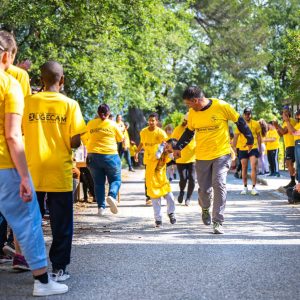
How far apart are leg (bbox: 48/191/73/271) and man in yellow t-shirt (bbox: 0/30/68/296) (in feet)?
1.87

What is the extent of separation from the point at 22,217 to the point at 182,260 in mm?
2167

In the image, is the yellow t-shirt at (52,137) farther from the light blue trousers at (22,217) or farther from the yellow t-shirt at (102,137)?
the yellow t-shirt at (102,137)

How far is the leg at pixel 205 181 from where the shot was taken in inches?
365

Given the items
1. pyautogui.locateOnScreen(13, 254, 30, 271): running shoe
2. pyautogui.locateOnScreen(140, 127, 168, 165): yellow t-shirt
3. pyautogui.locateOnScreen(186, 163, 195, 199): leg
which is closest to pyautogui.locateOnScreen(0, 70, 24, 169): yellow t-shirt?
pyautogui.locateOnScreen(13, 254, 30, 271): running shoe

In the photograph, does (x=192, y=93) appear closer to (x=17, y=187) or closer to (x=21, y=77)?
(x=21, y=77)

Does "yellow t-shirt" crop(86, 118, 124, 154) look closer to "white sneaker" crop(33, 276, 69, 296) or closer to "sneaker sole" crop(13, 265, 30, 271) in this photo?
"sneaker sole" crop(13, 265, 30, 271)

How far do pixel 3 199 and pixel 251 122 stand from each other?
37.4ft

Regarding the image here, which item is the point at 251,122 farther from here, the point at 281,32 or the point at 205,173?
the point at 281,32

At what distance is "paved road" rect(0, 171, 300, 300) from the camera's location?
17.8 feet

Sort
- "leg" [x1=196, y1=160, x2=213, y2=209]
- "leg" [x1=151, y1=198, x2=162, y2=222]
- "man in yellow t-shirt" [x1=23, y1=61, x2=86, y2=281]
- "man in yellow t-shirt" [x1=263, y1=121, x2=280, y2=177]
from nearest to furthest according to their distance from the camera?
"man in yellow t-shirt" [x1=23, y1=61, x2=86, y2=281] < "leg" [x1=196, y1=160, x2=213, y2=209] < "leg" [x1=151, y1=198, x2=162, y2=222] < "man in yellow t-shirt" [x1=263, y1=121, x2=280, y2=177]

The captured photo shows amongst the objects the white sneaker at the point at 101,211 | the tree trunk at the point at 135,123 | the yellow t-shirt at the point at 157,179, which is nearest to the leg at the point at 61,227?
the yellow t-shirt at the point at 157,179

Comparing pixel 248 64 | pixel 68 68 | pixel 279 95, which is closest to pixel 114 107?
pixel 68 68

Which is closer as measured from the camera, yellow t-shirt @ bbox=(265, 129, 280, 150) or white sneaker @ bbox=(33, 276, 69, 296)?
white sneaker @ bbox=(33, 276, 69, 296)

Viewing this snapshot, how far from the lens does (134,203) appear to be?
14.2 m
